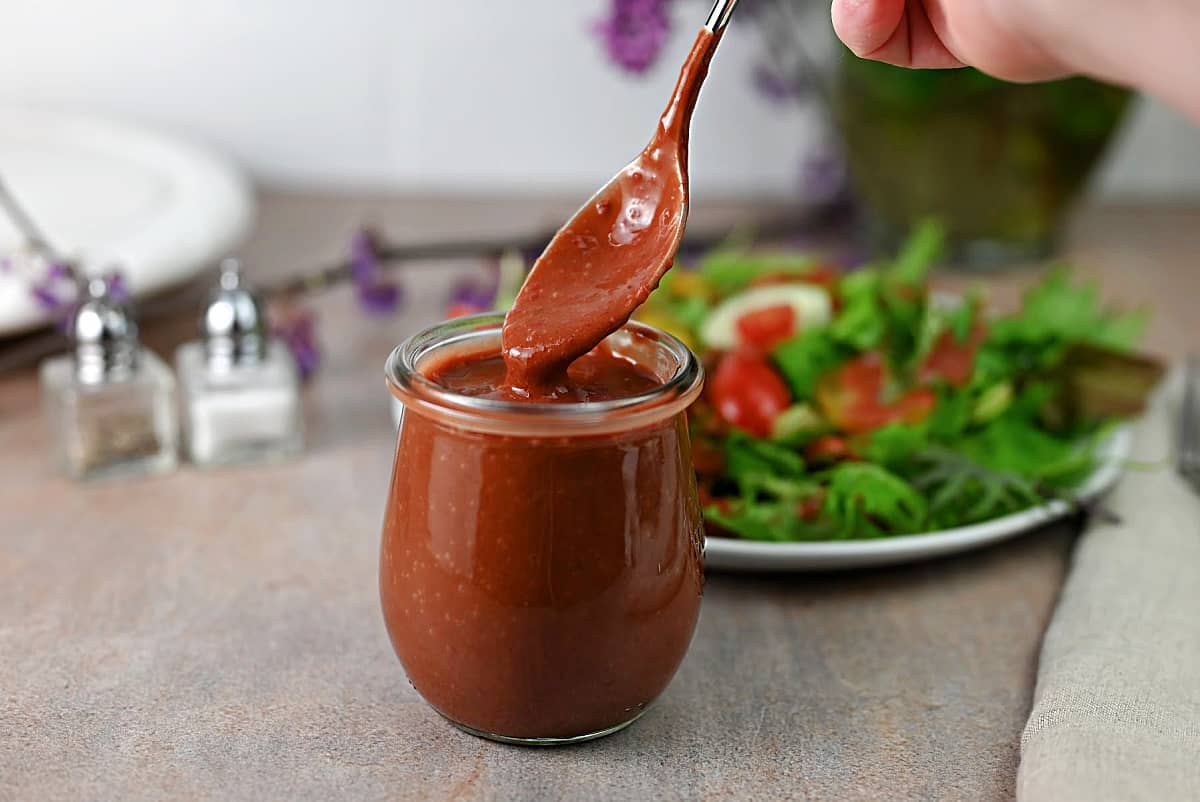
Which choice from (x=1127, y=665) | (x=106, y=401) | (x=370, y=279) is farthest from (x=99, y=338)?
(x=1127, y=665)

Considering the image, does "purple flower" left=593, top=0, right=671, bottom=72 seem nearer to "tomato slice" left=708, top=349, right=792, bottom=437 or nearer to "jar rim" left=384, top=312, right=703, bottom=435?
"tomato slice" left=708, top=349, right=792, bottom=437

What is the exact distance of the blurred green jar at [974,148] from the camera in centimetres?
182

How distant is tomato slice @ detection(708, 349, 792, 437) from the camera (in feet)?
4.11

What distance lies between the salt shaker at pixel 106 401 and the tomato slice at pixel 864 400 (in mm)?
650

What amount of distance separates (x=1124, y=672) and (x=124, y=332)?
3.09 ft

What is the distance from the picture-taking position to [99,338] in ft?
Answer: 4.26

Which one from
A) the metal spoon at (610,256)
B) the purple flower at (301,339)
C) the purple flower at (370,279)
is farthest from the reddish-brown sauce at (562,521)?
the purple flower at (370,279)

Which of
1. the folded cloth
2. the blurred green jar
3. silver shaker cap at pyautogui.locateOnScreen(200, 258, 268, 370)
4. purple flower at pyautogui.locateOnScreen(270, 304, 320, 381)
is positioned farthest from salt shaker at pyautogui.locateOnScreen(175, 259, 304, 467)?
the blurred green jar

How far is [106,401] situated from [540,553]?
0.68 m

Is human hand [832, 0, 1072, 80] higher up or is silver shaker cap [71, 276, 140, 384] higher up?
human hand [832, 0, 1072, 80]

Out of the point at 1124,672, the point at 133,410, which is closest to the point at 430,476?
the point at 1124,672

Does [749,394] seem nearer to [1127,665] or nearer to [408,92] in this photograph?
[1127,665]

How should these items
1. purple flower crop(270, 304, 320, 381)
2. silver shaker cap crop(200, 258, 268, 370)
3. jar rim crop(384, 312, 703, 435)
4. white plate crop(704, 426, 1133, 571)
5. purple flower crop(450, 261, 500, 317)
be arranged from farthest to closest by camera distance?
purple flower crop(450, 261, 500, 317), purple flower crop(270, 304, 320, 381), silver shaker cap crop(200, 258, 268, 370), white plate crop(704, 426, 1133, 571), jar rim crop(384, 312, 703, 435)

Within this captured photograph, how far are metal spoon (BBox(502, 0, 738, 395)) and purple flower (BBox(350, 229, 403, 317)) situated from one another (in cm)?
89
